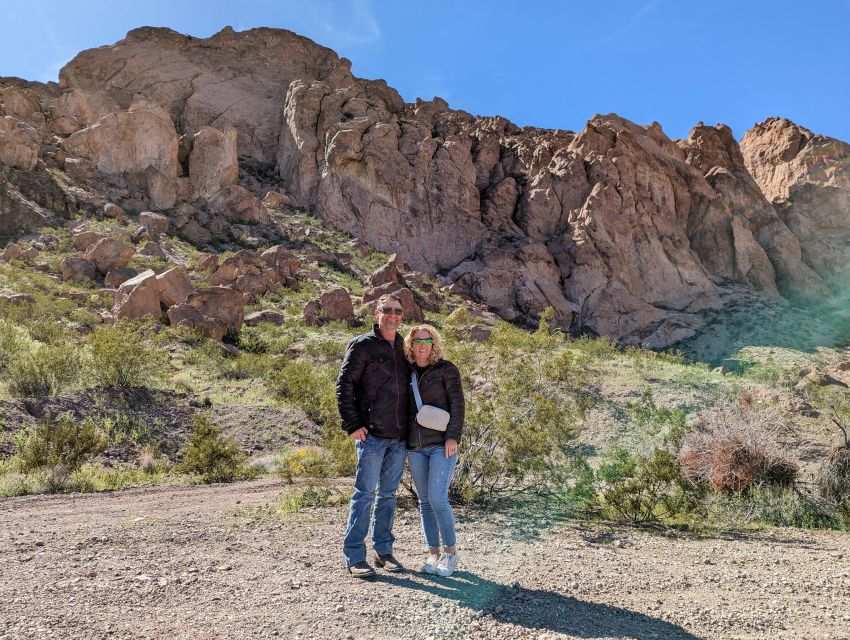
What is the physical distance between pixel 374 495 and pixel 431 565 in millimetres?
613

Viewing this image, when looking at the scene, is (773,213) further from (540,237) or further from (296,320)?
(296,320)

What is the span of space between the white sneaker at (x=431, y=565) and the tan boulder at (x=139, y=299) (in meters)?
17.6

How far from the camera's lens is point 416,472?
4.13 meters

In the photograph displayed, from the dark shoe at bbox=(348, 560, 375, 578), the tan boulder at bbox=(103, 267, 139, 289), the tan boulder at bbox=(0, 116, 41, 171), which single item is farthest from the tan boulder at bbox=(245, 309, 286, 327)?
the dark shoe at bbox=(348, 560, 375, 578)

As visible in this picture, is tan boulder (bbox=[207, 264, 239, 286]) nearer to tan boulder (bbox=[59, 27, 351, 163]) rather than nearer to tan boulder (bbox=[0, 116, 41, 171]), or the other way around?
tan boulder (bbox=[0, 116, 41, 171])

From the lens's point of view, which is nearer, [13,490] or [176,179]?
[13,490]

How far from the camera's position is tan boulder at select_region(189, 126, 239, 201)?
3784cm

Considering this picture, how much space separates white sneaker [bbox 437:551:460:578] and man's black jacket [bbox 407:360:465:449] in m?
0.76

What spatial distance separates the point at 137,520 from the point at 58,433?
3.84 metres

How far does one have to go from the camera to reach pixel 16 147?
104ft

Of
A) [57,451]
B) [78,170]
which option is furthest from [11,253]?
[57,451]

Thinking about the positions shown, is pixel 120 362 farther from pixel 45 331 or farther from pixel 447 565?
pixel 447 565

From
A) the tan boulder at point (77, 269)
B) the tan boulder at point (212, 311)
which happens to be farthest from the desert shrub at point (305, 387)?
the tan boulder at point (77, 269)

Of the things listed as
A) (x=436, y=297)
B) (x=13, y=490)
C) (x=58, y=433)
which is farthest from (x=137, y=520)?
(x=436, y=297)
